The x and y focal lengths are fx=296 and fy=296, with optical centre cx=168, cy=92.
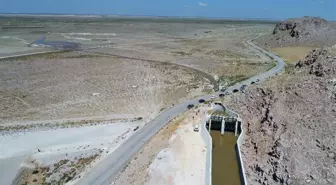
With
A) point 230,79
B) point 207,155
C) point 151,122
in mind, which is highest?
point 230,79

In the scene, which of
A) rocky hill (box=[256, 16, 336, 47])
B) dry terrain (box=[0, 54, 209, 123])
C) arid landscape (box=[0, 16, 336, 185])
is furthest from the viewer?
rocky hill (box=[256, 16, 336, 47])

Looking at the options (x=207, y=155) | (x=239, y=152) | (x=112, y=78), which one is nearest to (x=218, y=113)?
(x=239, y=152)

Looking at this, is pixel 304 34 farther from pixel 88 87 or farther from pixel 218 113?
pixel 88 87

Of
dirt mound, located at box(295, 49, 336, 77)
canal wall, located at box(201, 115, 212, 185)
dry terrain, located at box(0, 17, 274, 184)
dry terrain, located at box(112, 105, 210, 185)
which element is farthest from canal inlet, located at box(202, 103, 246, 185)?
dirt mound, located at box(295, 49, 336, 77)

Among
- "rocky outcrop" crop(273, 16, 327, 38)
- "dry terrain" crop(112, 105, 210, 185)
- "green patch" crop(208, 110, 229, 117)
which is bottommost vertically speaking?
"dry terrain" crop(112, 105, 210, 185)

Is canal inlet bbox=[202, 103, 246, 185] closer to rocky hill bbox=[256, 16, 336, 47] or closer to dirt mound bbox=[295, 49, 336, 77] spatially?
dirt mound bbox=[295, 49, 336, 77]
